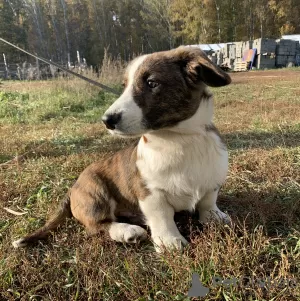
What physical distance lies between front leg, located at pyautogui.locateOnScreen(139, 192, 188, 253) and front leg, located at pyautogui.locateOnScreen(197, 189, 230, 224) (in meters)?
0.31

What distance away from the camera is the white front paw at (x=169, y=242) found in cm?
218

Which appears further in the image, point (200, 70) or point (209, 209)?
point (209, 209)

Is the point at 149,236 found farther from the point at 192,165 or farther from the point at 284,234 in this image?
the point at 284,234

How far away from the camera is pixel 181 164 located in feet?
7.22

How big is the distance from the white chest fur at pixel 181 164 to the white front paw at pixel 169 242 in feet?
0.79

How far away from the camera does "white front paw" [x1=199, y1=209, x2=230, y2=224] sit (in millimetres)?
2368

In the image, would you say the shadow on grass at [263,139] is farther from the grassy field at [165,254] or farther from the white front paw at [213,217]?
the white front paw at [213,217]

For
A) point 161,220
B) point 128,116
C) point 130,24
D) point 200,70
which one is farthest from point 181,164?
point 130,24

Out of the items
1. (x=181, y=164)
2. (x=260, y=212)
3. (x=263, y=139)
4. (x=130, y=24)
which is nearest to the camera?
(x=181, y=164)

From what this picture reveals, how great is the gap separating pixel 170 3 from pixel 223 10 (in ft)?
25.8

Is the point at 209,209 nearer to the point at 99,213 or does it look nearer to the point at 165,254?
the point at 165,254

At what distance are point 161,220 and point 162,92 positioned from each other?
2.99 ft

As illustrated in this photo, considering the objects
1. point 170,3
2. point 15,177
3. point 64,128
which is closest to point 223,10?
point 170,3

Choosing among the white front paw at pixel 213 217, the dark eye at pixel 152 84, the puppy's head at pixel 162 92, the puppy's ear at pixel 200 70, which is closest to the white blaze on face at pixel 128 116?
the puppy's head at pixel 162 92
